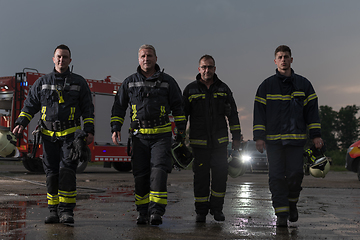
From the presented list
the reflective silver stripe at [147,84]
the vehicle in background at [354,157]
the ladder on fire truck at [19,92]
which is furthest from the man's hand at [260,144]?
the ladder on fire truck at [19,92]

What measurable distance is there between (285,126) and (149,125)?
1579mm

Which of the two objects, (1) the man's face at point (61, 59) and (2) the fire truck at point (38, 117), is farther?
(2) the fire truck at point (38, 117)

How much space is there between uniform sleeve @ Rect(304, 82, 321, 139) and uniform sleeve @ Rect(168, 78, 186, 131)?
1466 mm

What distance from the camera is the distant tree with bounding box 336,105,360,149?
300 ft

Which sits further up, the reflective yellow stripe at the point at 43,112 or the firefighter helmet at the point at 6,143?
the reflective yellow stripe at the point at 43,112

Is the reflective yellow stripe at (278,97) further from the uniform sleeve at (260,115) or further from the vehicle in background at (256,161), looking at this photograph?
the vehicle in background at (256,161)

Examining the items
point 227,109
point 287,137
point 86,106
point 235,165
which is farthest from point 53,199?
point 287,137

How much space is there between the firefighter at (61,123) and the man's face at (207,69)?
147 centimetres

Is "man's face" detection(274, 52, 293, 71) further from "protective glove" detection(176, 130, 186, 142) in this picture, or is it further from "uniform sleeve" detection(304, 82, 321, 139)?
"protective glove" detection(176, 130, 186, 142)

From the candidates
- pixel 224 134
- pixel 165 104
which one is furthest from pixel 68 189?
pixel 224 134

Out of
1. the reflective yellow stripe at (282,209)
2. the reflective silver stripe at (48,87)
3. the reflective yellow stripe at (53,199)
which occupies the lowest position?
the reflective yellow stripe at (282,209)

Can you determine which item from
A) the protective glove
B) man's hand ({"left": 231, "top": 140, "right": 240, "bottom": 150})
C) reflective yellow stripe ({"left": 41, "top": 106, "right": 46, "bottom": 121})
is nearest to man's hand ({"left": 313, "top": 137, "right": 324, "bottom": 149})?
man's hand ({"left": 231, "top": 140, "right": 240, "bottom": 150})

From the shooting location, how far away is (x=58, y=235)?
4.36m

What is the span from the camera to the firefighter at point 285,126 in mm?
5316
